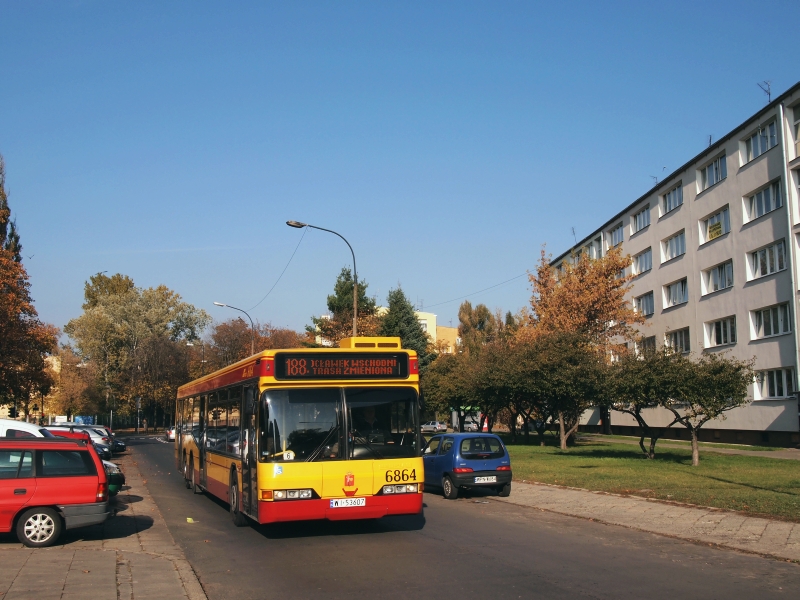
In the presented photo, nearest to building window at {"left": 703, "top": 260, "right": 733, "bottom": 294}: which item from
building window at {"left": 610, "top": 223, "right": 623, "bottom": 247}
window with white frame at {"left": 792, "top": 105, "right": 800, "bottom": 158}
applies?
window with white frame at {"left": 792, "top": 105, "right": 800, "bottom": 158}

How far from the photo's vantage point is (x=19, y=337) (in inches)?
1453

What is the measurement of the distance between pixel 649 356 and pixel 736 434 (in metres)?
16.0

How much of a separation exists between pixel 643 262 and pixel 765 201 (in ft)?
51.0

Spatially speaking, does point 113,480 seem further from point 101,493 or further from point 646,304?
point 646,304

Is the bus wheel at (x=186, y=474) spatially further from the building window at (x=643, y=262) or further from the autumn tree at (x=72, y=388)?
the autumn tree at (x=72, y=388)

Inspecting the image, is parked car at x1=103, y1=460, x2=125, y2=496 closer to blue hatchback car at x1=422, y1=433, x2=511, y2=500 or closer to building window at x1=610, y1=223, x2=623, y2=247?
blue hatchback car at x1=422, y1=433, x2=511, y2=500

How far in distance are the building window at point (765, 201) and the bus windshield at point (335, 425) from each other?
1140 inches

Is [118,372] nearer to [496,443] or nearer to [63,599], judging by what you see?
[496,443]

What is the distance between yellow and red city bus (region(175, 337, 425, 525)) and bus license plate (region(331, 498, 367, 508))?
0.05 ft

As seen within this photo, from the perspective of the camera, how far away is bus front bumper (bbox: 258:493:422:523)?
34.8 ft

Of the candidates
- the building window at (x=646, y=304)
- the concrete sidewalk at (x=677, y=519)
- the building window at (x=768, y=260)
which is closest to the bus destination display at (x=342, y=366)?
the concrete sidewalk at (x=677, y=519)

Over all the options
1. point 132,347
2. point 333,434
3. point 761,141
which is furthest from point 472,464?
point 132,347

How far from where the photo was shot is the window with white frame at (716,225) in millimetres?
39406

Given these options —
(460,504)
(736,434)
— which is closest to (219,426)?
(460,504)
